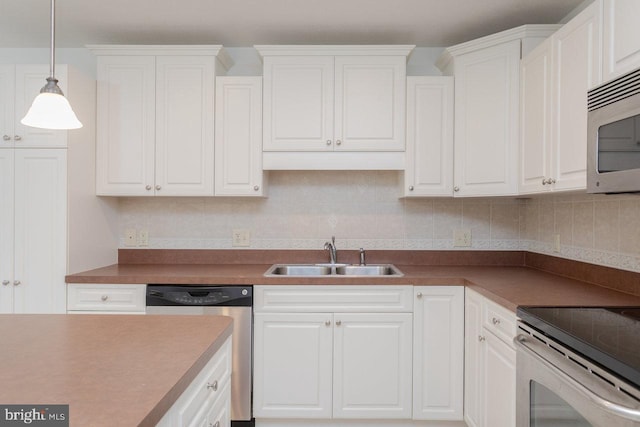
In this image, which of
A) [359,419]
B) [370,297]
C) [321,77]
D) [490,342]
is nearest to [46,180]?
[321,77]

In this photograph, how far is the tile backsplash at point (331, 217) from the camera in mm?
2742

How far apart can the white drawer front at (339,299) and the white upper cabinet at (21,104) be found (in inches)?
58.1

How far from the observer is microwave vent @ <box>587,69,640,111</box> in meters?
1.20

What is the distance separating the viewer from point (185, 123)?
2492 mm

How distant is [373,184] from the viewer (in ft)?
9.10

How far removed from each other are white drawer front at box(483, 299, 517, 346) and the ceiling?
5.29ft

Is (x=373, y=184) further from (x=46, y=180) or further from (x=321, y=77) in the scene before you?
(x=46, y=180)

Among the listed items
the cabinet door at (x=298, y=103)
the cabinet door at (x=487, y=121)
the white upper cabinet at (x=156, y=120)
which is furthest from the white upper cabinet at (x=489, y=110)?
the white upper cabinet at (x=156, y=120)

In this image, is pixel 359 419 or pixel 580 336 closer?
pixel 580 336

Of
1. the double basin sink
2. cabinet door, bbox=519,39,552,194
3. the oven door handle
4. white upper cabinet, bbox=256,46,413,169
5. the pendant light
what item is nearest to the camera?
the oven door handle

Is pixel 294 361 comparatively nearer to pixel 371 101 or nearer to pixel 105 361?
pixel 105 361

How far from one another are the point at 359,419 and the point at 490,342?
0.90m

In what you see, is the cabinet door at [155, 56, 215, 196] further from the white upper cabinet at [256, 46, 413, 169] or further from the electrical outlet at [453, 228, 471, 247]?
the electrical outlet at [453, 228, 471, 247]

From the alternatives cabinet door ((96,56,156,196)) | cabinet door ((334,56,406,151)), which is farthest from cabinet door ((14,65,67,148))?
cabinet door ((334,56,406,151))
